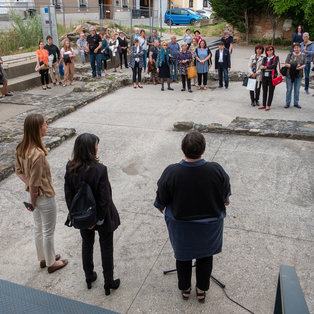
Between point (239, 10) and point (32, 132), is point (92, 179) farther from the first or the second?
point (239, 10)

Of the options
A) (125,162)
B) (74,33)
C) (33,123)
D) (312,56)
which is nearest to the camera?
(33,123)

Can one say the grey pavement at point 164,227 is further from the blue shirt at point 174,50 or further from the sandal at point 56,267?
the blue shirt at point 174,50

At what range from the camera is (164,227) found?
472 centimetres

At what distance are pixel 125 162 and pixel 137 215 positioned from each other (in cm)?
198

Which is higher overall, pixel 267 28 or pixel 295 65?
pixel 267 28

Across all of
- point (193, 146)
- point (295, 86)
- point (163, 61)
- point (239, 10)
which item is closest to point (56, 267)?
point (193, 146)

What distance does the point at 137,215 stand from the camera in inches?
198

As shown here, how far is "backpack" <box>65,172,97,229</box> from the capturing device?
308 cm

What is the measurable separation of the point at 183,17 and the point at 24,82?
24272 mm

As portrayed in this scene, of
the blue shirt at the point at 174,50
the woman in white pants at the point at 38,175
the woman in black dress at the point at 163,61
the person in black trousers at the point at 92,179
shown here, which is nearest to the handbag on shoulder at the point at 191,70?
the woman in black dress at the point at 163,61

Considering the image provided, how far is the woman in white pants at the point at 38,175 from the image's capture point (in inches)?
132

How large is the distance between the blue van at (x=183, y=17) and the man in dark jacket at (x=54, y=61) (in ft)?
72.9

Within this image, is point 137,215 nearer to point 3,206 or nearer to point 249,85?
point 3,206

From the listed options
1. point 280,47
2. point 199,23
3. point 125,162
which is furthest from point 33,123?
point 199,23
